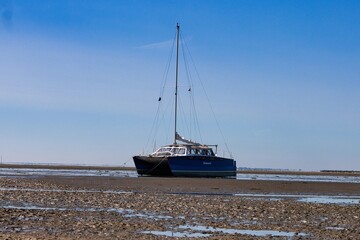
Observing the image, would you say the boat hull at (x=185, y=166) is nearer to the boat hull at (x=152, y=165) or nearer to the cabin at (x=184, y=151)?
the boat hull at (x=152, y=165)

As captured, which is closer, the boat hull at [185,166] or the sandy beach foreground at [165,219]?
the sandy beach foreground at [165,219]

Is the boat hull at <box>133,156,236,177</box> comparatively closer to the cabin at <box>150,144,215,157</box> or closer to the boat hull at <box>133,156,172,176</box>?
the boat hull at <box>133,156,172,176</box>

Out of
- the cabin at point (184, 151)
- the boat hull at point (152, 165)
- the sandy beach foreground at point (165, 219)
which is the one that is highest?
the cabin at point (184, 151)

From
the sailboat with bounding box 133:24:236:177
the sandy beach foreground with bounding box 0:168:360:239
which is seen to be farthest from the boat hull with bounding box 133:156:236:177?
the sandy beach foreground with bounding box 0:168:360:239

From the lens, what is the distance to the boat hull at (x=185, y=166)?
2778 inches

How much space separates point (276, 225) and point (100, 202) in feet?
32.3

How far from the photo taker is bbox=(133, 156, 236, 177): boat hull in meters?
70.6

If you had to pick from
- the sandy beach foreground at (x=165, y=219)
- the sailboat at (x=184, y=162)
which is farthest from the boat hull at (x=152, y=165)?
the sandy beach foreground at (x=165, y=219)

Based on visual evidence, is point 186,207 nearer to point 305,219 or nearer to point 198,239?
point 305,219

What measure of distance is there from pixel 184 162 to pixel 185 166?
0.47 metres

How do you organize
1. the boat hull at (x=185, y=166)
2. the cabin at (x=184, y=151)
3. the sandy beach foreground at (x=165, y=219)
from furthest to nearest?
1. the cabin at (x=184, y=151)
2. the boat hull at (x=185, y=166)
3. the sandy beach foreground at (x=165, y=219)

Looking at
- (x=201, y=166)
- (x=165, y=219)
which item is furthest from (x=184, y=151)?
(x=165, y=219)

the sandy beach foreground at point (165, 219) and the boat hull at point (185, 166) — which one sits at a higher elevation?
the boat hull at point (185, 166)

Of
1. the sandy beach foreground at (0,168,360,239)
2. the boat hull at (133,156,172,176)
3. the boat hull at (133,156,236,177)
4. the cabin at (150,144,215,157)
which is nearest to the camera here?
the sandy beach foreground at (0,168,360,239)
